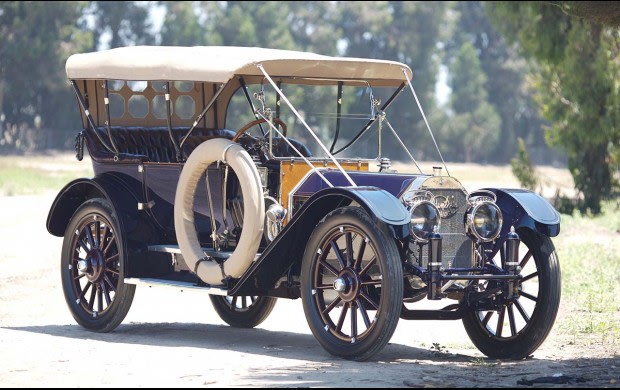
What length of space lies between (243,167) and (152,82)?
7.09 feet

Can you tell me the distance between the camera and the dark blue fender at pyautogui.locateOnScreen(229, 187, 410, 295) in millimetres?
9016

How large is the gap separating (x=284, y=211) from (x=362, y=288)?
3.91 ft

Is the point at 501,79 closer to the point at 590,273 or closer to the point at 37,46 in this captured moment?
the point at 37,46

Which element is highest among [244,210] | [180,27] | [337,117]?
[180,27]

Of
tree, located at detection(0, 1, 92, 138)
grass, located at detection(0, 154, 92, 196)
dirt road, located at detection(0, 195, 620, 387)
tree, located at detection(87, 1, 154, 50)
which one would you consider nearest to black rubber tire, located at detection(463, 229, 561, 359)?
dirt road, located at detection(0, 195, 620, 387)

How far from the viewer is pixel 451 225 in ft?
32.2

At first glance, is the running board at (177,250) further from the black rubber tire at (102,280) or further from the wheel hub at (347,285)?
the wheel hub at (347,285)

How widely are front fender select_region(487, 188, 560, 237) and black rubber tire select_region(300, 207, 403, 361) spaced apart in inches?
47.5

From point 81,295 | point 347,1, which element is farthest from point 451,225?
point 347,1

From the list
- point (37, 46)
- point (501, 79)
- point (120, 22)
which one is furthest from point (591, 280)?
point (501, 79)

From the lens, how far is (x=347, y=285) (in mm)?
9367

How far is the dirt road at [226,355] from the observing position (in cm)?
826

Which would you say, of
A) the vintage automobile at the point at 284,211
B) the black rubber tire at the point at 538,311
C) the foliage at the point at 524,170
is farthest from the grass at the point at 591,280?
the foliage at the point at 524,170

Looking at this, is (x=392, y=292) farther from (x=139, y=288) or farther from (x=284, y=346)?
(x=139, y=288)
